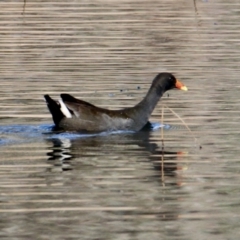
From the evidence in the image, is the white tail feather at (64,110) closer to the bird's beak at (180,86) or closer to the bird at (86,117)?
the bird at (86,117)

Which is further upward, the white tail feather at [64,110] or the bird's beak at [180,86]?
the bird's beak at [180,86]

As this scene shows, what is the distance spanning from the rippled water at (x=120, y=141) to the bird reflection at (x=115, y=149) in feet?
0.04

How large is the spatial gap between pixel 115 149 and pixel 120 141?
0.64 metres

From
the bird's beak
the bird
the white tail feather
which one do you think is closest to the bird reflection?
the bird

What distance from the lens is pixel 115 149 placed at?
1280 centimetres

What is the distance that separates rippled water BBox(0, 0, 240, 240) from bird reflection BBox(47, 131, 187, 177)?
13 millimetres

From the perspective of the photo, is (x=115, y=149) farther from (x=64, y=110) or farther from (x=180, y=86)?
(x=180, y=86)

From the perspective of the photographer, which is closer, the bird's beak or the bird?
the bird

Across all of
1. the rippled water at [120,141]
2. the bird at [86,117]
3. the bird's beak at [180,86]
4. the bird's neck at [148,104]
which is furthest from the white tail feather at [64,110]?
the bird's beak at [180,86]

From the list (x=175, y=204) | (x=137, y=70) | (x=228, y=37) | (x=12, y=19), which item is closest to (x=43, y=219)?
(x=175, y=204)

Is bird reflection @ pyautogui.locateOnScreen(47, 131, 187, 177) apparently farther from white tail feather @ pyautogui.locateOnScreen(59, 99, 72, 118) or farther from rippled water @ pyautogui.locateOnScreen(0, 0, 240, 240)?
→ white tail feather @ pyautogui.locateOnScreen(59, 99, 72, 118)

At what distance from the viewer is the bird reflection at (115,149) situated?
11812 mm

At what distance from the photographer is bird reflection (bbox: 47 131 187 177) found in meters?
11.8

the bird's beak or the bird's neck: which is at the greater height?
the bird's beak
